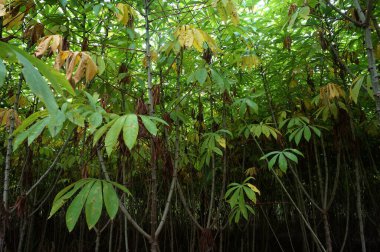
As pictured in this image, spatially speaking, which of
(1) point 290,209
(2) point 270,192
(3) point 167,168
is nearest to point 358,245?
(1) point 290,209

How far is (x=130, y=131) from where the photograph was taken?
105 cm

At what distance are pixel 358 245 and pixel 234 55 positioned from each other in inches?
145

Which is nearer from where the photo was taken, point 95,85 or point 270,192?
point 95,85

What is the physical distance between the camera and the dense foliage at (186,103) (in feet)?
4.24

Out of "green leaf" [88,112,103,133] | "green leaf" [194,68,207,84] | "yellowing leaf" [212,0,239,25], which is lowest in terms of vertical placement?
"green leaf" [88,112,103,133]

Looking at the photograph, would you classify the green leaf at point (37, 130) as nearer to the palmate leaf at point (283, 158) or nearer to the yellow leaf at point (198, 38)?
the yellow leaf at point (198, 38)

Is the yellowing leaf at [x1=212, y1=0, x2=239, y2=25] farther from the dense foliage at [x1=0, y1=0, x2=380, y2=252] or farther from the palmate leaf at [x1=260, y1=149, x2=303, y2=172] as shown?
the palmate leaf at [x1=260, y1=149, x2=303, y2=172]

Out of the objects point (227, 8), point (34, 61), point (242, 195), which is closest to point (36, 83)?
point (34, 61)

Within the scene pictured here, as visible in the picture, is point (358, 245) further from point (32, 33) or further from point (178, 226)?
point (32, 33)

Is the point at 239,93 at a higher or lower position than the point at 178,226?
higher

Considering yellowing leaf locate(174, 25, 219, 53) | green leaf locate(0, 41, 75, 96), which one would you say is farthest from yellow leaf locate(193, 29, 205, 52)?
green leaf locate(0, 41, 75, 96)

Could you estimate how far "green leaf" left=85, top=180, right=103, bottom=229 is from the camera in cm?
102

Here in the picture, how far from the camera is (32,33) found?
1720 millimetres

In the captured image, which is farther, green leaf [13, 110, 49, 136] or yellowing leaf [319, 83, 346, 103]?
yellowing leaf [319, 83, 346, 103]
